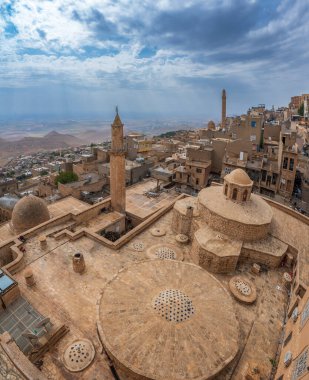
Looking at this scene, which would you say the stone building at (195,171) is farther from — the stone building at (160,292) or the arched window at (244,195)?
the arched window at (244,195)

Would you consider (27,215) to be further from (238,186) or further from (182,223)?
(238,186)

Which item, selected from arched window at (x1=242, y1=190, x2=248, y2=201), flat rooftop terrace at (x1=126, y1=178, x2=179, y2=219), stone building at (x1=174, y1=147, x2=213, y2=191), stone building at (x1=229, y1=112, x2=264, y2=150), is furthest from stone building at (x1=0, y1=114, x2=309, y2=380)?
stone building at (x1=229, y1=112, x2=264, y2=150)

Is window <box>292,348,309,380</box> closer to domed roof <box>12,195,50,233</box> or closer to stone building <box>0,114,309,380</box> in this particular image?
stone building <box>0,114,309,380</box>

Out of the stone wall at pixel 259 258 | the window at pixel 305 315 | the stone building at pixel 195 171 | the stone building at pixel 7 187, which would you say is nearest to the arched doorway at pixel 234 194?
the stone wall at pixel 259 258

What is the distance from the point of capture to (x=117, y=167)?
23469 millimetres

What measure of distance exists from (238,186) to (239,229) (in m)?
3.44

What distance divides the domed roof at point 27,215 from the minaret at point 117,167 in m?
7.34

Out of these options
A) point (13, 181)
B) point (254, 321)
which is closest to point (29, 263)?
point (254, 321)

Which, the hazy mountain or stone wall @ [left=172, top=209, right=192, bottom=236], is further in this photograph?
the hazy mountain

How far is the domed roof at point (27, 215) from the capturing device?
66.7 ft

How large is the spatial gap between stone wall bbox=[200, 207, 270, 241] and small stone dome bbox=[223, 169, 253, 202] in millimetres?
2581

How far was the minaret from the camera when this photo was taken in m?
22.4

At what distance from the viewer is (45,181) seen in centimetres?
4088

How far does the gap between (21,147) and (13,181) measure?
12713cm
